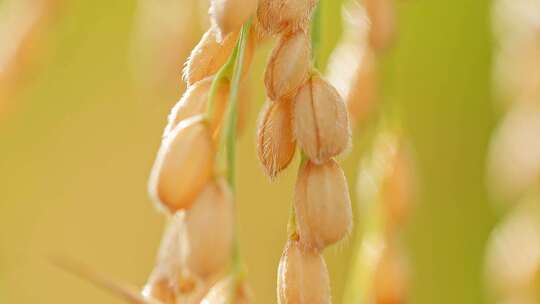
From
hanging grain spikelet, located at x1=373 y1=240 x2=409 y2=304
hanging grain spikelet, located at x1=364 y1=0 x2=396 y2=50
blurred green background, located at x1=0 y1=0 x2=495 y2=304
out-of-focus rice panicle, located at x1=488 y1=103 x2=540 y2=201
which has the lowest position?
blurred green background, located at x1=0 y1=0 x2=495 y2=304

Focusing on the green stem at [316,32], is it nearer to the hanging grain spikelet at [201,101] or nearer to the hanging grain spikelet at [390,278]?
the hanging grain spikelet at [201,101]

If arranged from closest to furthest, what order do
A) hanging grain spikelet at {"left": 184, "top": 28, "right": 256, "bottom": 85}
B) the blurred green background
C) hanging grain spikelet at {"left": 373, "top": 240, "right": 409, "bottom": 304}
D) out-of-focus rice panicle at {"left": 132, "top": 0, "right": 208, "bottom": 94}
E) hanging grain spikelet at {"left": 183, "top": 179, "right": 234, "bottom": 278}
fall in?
hanging grain spikelet at {"left": 183, "top": 179, "right": 234, "bottom": 278}
hanging grain spikelet at {"left": 184, "top": 28, "right": 256, "bottom": 85}
hanging grain spikelet at {"left": 373, "top": 240, "right": 409, "bottom": 304}
out-of-focus rice panicle at {"left": 132, "top": 0, "right": 208, "bottom": 94}
the blurred green background

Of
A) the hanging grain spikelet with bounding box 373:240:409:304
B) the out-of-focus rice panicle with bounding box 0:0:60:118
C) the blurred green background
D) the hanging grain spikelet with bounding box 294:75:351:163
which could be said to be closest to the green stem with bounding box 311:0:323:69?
the hanging grain spikelet with bounding box 294:75:351:163

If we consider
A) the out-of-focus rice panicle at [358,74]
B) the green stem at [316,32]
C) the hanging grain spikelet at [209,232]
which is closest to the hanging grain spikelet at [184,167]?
the hanging grain spikelet at [209,232]

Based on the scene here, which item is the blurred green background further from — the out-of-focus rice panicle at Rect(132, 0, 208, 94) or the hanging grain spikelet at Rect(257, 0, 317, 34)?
the hanging grain spikelet at Rect(257, 0, 317, 34)

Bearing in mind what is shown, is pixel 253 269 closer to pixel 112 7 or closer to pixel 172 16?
pixel 112 7

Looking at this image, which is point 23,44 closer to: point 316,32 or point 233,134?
point 316,32

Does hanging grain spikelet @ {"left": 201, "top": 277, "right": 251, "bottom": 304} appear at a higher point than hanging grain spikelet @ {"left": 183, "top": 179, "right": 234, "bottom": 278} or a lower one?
lower
